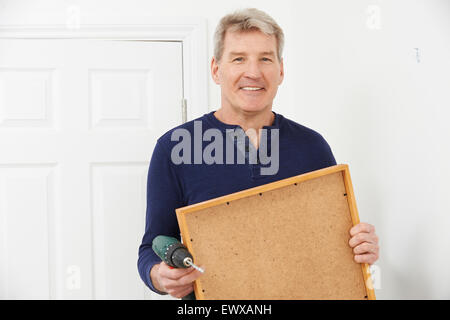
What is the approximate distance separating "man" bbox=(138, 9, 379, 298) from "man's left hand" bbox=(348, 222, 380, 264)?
0.81ft

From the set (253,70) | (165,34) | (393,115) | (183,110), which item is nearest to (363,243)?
(393,115)

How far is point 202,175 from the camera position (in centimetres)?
102

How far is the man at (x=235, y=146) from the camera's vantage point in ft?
3.30

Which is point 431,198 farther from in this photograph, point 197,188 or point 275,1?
point 275,1

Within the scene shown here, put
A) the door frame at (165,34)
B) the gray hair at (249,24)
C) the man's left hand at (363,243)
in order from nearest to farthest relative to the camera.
A: the man's left hand at (363,243), the gray hair at (249,24), the door frame at (165,34)

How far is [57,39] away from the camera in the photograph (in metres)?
1.63

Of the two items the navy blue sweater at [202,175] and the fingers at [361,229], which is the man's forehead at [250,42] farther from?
the fingers at [361,229]

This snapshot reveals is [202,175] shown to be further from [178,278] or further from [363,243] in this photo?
[363,243]

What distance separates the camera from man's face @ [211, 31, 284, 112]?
1008 millimetres

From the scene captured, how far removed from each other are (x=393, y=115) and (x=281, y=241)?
461 millimetres

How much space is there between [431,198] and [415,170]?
0.26 feet

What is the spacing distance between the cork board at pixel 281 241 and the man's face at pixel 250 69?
29 centimetres

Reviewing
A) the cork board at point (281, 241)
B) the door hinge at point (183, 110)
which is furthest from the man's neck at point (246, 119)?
the door hinge at point (183, 110)
